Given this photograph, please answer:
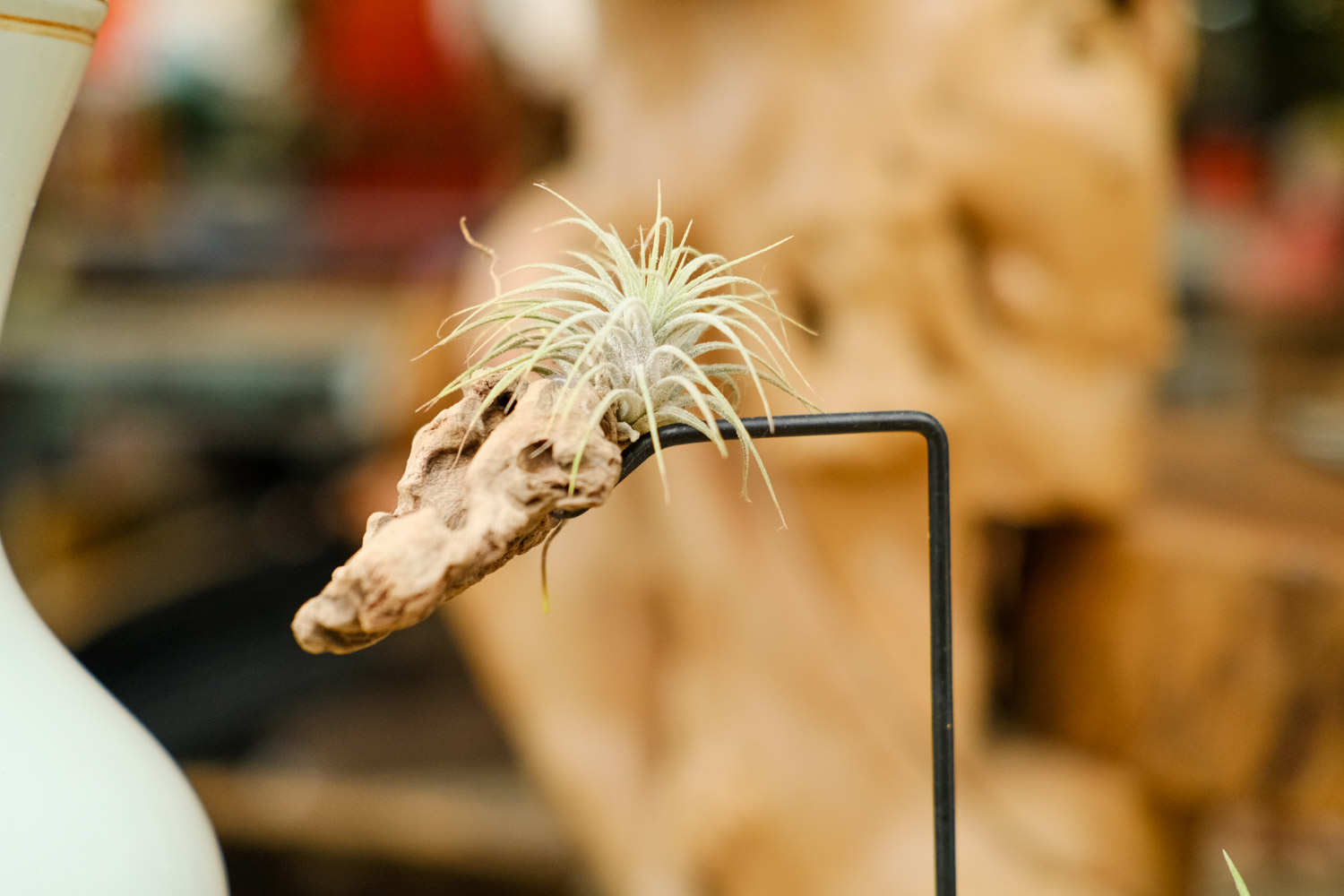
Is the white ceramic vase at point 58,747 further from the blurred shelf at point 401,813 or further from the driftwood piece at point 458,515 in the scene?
the blurred shelf at point 401,813

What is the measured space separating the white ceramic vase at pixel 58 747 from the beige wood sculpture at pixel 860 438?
392 mm

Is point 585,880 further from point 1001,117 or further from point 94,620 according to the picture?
point 1001,117

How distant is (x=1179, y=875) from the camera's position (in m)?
0.78

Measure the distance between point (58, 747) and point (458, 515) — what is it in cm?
10

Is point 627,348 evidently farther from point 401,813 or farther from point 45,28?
point 401,813

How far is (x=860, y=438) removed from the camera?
63 centimetres

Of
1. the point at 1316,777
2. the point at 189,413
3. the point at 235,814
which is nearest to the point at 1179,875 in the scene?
the point at 1316,777

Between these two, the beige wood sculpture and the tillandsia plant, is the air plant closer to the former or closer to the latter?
the tillandsia plant

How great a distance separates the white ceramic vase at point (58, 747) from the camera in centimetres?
22

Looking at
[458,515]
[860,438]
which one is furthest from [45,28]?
[860,438]

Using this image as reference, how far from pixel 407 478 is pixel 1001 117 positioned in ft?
1.62

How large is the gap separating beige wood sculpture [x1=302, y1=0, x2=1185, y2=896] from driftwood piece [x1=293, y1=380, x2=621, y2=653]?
0.41 meters

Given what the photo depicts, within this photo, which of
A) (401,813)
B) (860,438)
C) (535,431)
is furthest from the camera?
(401,813)

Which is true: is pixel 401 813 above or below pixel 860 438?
below
